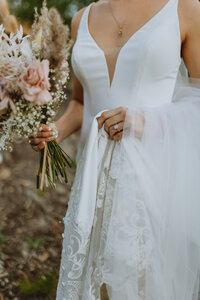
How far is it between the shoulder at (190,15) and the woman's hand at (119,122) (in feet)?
1.39

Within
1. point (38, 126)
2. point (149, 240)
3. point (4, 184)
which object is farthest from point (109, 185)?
point (4, 184)

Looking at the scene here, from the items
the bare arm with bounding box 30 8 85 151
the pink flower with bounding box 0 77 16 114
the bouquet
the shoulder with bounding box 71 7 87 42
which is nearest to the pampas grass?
the bouquet

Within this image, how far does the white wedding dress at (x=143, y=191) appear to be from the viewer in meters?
1.28

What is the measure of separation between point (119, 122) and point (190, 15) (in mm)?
531

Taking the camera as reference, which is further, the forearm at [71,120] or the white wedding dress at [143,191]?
the forearm at [71,120]

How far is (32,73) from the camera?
1099 mm

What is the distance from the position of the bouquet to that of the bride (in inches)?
6.0

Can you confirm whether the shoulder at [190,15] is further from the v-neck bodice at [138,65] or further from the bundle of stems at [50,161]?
the bundle of stems at [50,161]

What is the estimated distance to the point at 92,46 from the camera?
1556 millimetres

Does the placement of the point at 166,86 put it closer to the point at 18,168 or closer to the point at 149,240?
the point at 149,240

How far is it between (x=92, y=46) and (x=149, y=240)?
0.90 metres
